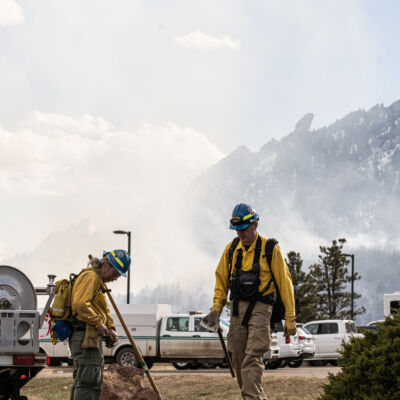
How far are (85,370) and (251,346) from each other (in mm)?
1668

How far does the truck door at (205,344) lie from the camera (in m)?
21.1

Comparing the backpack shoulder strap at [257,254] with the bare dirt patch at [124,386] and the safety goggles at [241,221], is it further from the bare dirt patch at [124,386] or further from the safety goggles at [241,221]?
the bare dirt patch at [124,386]

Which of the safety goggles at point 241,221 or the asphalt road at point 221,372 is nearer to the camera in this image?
the safety goggles at point 241,221

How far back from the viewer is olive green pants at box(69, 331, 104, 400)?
6.81 metres

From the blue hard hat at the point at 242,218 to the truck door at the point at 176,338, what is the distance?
606 inches

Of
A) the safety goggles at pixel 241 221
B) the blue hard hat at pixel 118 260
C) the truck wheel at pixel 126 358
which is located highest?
the safety goggles at pixel 241 221

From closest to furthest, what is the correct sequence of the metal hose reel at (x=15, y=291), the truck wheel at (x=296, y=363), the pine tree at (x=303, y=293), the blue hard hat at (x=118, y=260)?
the blue hard hat at (x=118, y=260), the metal hose reel at (x=15, y=291), the truck wheel at (x=296, y=363), the pine tree at (x=303, y=293)

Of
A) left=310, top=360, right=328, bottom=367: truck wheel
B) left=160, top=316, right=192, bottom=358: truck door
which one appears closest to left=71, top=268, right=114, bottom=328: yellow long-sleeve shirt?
left=160, top=316, right=192, bottom=358: truck door


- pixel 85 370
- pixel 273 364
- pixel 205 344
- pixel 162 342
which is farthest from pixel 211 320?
pixel 273 364

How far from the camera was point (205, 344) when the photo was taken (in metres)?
21.2

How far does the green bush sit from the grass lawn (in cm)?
600

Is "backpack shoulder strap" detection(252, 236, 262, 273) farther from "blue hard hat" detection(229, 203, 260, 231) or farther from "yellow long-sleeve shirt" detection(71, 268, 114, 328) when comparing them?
"yellow long-sleeve shirt" detection(71, 268, 114, 328)

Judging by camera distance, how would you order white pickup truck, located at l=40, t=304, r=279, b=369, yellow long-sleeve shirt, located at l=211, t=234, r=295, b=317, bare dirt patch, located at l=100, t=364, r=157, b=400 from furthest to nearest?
1. white pickup truck, located at l=40, t=304, r=279, b=369
2. bare dirt patch, located at l=100, t=364, r=157, b=400
3. yellow long-sleeve shirt, located at l=211, t=234, r=295, b=317

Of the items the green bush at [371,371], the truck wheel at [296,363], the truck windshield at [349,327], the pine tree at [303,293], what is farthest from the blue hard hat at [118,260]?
the pine tree at [303,293]
